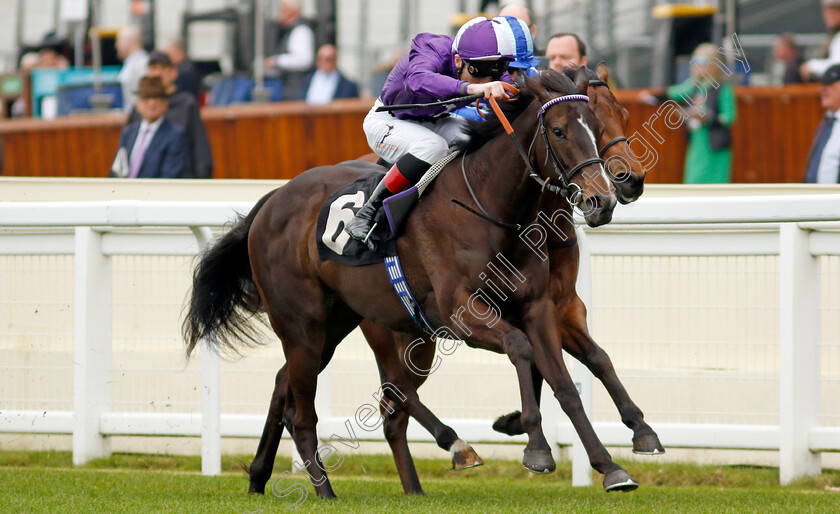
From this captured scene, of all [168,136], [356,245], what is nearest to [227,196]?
[168,136]

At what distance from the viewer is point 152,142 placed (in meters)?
7.80

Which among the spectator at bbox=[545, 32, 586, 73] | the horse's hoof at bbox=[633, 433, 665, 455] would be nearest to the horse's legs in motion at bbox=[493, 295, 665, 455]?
the horse's hoof at bbox=[633, 433, 665, 455]

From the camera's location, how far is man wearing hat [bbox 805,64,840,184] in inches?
259

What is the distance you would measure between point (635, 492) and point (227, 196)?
3.53 m

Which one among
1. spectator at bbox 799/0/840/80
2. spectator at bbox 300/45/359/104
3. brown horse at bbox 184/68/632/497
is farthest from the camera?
spectator at bbox 300/45/359/104

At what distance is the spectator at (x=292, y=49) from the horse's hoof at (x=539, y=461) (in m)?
5.29

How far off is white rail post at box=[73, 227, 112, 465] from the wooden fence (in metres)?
2.26

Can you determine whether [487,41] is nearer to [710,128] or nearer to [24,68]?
[710,128]

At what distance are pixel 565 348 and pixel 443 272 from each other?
0.55 metres

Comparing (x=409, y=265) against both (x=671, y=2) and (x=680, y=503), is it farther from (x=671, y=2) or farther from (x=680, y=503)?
(x=671, y=2)

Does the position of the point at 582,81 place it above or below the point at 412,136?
above

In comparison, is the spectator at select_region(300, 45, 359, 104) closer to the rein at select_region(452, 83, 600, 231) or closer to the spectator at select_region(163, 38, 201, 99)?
the spectator at select_region(163, 38, 201, 99)

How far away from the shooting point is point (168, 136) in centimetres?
779

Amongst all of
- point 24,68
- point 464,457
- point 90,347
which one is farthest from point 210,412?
point 24,68
